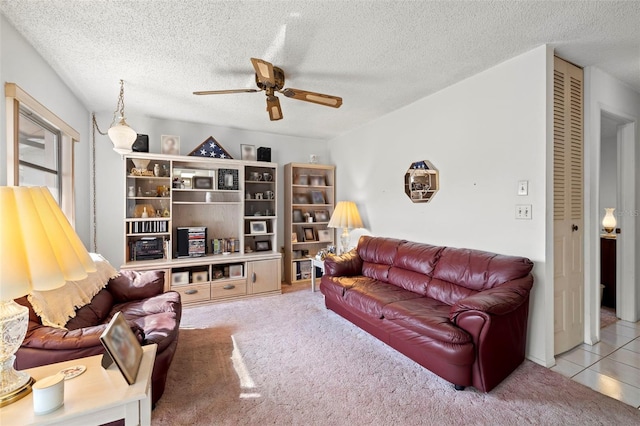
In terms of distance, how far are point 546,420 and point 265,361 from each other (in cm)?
198

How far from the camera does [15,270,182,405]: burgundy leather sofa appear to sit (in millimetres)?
1489

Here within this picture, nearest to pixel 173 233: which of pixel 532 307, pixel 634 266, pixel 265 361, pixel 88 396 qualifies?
pixel 265 361

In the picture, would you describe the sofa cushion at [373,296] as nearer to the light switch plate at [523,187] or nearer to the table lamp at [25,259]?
the light switch plate at [523,187]

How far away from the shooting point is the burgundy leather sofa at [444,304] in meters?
1.96

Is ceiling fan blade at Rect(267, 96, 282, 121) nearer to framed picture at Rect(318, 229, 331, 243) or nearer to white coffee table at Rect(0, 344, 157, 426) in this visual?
white coffee table at Rect(0, 344, 157, 426)

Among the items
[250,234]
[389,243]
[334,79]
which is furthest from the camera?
[250,234]

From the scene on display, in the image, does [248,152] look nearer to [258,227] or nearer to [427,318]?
[258,227]

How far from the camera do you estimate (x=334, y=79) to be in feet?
9.44

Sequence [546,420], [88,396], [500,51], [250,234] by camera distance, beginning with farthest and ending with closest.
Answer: [250,234] → [500,51] → [546,420] → [88,396]

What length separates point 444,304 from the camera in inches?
103

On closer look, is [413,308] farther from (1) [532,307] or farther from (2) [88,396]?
(2) [88,396]

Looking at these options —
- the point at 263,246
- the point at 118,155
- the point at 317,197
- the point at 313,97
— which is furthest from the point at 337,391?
the point at 118,155

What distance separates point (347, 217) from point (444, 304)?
2024 mm

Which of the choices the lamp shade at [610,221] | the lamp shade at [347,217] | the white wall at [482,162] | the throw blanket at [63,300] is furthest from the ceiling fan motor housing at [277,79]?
the lamp shade at [610,221]
